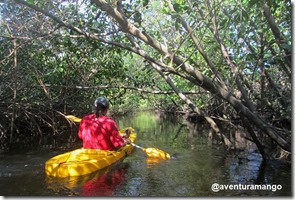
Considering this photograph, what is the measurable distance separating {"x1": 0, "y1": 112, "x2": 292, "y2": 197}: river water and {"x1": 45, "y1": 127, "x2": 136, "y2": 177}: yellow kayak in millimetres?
102

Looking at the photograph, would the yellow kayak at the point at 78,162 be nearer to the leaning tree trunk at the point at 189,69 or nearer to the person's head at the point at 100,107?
the person's head at the point at 100,107

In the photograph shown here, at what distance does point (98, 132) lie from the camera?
573cm

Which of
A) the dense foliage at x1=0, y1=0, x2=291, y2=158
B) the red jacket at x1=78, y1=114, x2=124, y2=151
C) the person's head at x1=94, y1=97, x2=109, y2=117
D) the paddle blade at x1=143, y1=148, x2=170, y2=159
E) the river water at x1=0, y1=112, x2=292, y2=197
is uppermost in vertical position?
the dense foliage at x1=0, y1=0, x2=291, y2=158

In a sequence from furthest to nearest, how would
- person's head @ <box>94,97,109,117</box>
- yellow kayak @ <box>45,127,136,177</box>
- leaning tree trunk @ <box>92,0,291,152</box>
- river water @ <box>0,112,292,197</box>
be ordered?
1. person's head @ <box>94,97,109,117</box>
2. yellow kayak @ <box>45,127,136,177</box>
3. river water @ <box>0,112,292,197</box>
4. leaning tree trunk @ <box>92,0,291,152</box>

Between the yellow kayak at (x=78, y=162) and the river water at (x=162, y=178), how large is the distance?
0.10m

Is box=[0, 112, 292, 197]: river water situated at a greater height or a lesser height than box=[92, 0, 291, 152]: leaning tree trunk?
lesser

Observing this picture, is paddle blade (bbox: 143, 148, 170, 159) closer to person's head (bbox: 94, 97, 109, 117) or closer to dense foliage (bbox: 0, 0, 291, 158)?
dense foliage (bbox: 0, 0, 291, 158)

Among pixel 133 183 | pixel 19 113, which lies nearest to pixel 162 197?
pixel 133 183

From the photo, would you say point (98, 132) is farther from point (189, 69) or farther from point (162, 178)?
point (189, 69)

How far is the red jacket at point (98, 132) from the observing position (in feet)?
18.6

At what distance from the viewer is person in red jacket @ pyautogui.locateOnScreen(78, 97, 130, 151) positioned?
5637 millimetres

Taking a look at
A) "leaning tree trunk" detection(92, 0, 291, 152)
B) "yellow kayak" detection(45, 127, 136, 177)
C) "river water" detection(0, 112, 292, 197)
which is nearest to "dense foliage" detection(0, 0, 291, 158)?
"leaning tree trunk" detection(92, 0, 291, 152)

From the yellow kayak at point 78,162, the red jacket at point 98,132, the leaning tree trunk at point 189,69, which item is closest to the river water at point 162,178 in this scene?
the yellow kayak at point 78,162

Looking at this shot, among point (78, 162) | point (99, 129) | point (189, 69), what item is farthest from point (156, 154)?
point (189, 69)
